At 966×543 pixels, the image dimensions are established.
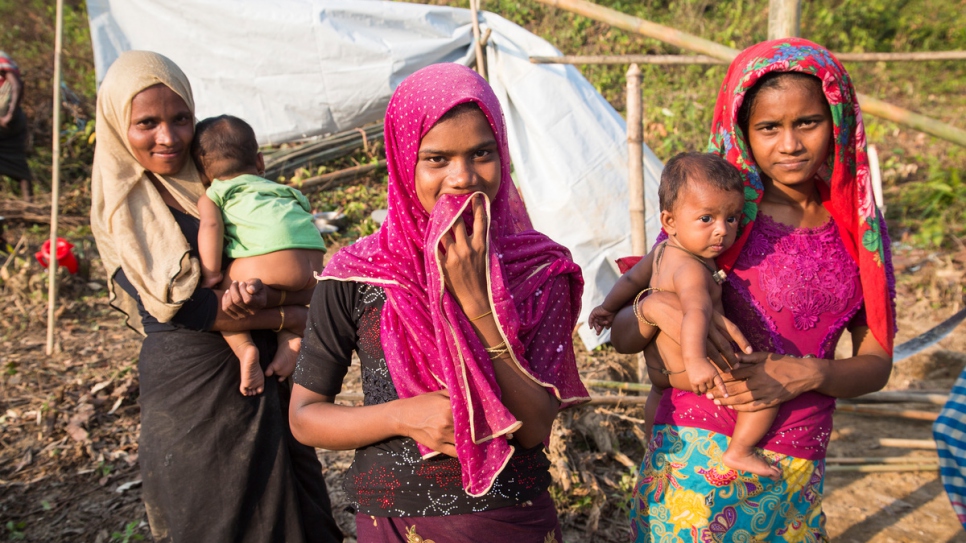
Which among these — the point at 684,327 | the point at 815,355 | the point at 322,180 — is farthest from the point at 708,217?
the point at 322,180

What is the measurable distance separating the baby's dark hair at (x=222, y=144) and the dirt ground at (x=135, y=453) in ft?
6.07

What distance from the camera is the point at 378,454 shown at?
5.33ft

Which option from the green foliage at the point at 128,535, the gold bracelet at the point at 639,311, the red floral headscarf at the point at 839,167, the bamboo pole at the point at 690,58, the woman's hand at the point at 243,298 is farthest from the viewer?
the bamboo pole at the point at 690,58

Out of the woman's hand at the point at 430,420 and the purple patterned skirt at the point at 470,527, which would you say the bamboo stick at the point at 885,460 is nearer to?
the purple patterned skirt at the point at 470,527

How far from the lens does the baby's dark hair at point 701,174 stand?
1771 mm

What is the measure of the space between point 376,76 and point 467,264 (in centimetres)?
383

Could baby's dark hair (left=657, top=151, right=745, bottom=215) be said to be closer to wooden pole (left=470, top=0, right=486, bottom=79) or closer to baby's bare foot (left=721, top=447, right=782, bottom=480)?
baby's bare foot (left=721, top=447, right=782, bottom=480)

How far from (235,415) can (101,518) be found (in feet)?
5.63

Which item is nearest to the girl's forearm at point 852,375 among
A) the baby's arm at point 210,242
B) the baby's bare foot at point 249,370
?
the baby's bare foot at point 249,370

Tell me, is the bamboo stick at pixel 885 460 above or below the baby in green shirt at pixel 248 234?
below

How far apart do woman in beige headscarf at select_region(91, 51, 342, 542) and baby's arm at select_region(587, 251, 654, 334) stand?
40.5 inches

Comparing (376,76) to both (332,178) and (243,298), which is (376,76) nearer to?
(332,178)

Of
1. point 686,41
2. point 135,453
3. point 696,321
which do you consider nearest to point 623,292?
point 696,321

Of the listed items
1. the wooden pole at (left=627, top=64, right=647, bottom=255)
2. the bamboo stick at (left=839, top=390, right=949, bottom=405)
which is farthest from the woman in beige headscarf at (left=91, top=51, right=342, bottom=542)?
the bamboo stick at (left=839, top=390, right=949, bottom=405)
